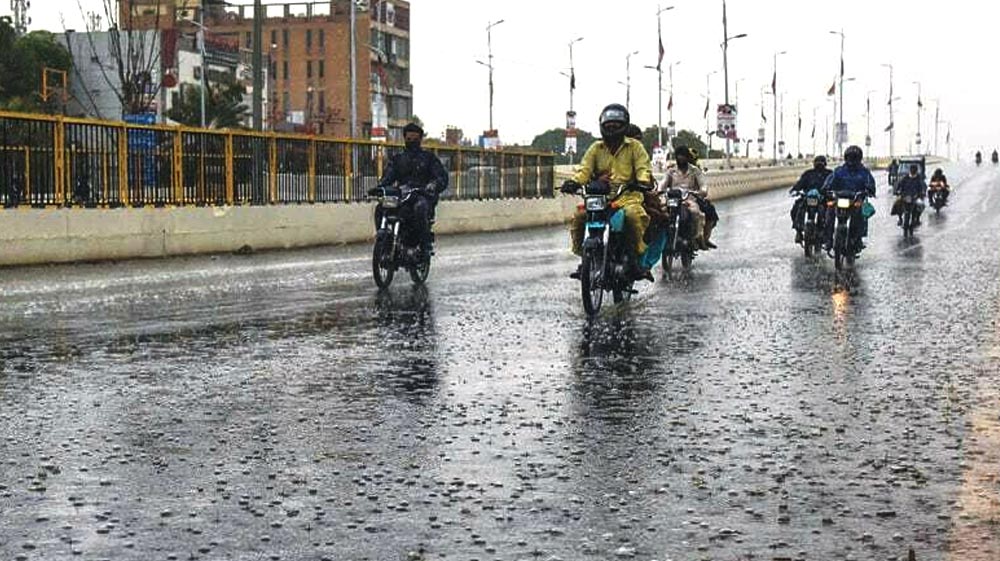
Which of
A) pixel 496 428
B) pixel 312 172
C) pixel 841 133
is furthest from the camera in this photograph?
pixel 841 133

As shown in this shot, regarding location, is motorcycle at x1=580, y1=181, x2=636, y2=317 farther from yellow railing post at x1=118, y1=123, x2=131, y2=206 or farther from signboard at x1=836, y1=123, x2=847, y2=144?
signboard at x1=836, y1=123, x2=847, y2=144

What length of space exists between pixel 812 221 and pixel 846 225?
235cm

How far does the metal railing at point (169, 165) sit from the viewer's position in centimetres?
2167

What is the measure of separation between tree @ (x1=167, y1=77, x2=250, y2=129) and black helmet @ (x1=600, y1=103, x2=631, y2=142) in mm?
85984

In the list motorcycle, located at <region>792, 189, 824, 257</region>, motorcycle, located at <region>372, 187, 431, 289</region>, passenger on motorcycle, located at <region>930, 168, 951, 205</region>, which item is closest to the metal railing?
motorcycle, located at <region>372, 187, 431, 289</region>

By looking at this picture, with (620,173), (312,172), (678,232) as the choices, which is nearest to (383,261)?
(620,173)

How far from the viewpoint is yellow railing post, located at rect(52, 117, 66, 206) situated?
72.7 ft

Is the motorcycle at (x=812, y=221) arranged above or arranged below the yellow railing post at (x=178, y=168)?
below

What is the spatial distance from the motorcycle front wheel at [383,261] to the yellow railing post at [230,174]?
10.1 meters

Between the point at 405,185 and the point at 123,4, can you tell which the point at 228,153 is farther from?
the point at 123,4

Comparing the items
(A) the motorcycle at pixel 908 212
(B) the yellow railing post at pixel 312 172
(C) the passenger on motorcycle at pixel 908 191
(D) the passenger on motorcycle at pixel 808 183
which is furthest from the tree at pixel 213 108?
(D) the passenger on motorcycle at pixel 808 183

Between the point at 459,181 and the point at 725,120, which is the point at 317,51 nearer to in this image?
the point at 725,120

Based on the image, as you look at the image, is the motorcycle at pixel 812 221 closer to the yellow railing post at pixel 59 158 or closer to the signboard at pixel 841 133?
the yellow railing post at pixel 59 158

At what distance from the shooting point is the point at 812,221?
77.9 ft
